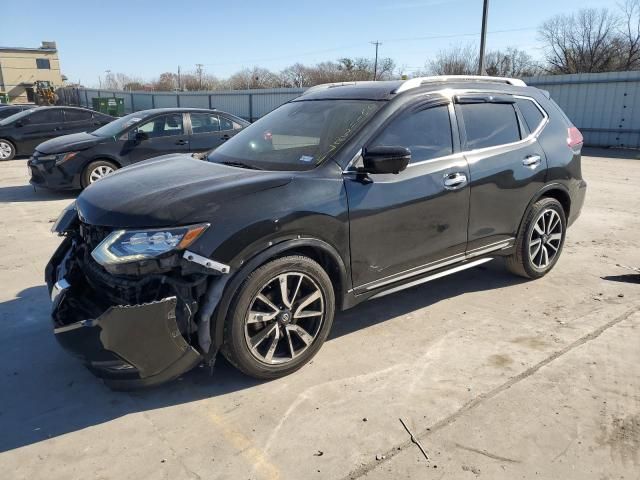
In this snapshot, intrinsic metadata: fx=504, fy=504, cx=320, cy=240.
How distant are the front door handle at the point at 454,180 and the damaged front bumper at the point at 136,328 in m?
1.97

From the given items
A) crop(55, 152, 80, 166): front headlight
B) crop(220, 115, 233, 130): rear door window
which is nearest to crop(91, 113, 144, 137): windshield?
crop(55, 152, 80, 166): front headlight

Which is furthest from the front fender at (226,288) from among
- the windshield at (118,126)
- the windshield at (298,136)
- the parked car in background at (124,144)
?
the windshield at (118,126)

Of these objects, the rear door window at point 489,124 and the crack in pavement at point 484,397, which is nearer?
the crack in pavement at point 484,397

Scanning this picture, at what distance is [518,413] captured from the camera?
2.87m

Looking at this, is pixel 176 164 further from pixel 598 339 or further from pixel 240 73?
pixel 240 73

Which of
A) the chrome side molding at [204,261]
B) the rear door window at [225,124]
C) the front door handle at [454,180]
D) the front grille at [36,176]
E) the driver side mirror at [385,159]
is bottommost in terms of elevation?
the front grille at [36,176]

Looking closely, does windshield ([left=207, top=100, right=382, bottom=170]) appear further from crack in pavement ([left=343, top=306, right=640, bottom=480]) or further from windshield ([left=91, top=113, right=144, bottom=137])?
windshield ([left=91, top=113, right=144, bottom=137])

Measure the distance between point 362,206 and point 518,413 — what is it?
5.12ft

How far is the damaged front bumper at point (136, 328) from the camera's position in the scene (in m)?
2.66

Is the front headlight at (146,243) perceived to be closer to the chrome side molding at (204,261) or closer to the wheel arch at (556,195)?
the chrome side molding at (204,261)

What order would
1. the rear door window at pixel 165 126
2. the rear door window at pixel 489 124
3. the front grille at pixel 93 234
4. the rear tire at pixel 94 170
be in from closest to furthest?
the front grille at pixel 93 234, the rear door window at pixel 489 124, the rear tire at pixel 94 170, the rear door window at pixel 165 126

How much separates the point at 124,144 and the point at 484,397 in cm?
778

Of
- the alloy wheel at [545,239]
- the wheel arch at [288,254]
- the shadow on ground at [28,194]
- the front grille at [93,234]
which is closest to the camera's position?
the wheel arch at [288,254]

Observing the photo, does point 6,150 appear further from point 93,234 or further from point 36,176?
point 93,234
